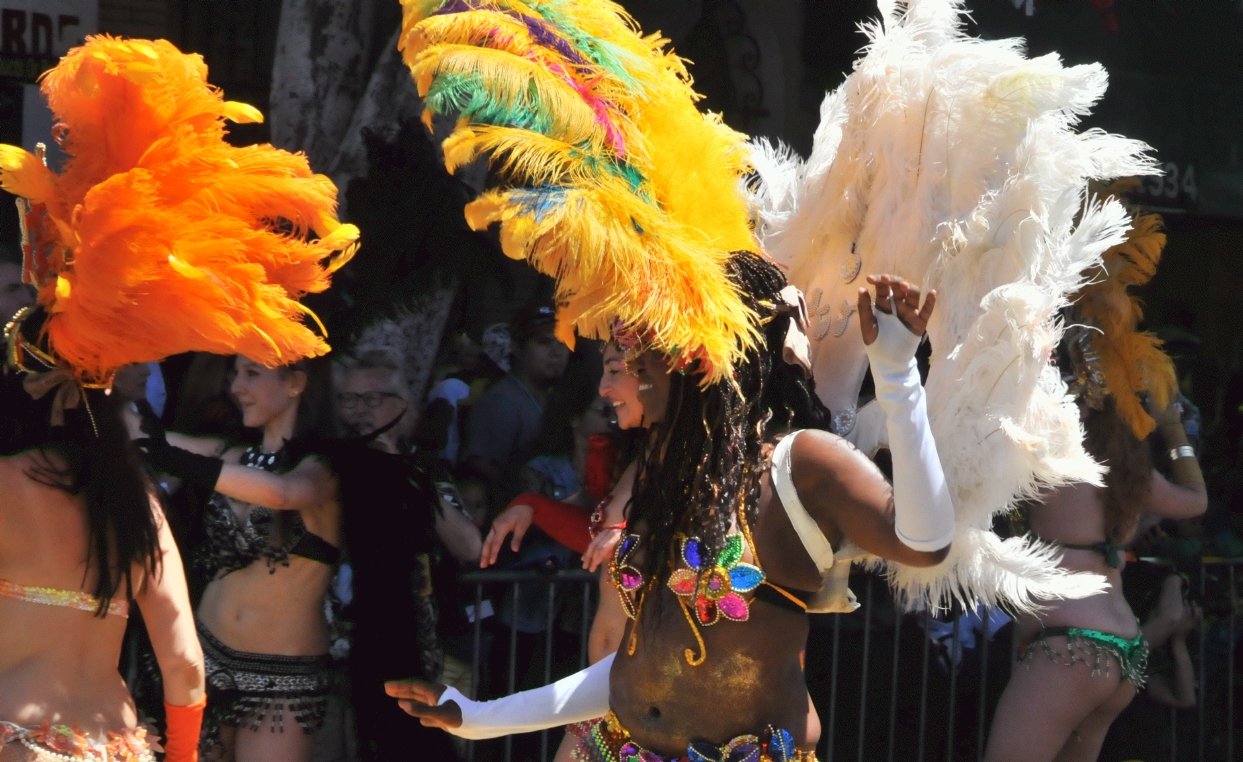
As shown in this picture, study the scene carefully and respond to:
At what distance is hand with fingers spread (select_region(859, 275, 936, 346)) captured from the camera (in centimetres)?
244

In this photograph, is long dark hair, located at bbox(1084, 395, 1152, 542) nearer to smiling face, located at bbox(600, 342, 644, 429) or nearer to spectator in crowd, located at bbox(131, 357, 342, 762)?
smiling face, located at bbox(600, 342, 644, 429)

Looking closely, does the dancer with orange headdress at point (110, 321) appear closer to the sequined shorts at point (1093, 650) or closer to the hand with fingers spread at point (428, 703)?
the hand with fingers spread at point (428, 703)

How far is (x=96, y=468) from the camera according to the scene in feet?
10.3

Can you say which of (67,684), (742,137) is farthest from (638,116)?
(67,684)

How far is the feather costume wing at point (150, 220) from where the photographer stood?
2850 mm

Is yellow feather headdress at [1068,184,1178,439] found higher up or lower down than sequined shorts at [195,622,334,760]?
higher up

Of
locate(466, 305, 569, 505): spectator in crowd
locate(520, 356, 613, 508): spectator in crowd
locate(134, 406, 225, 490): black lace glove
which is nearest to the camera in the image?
locate(134, 406, 225, 490): black lace glove

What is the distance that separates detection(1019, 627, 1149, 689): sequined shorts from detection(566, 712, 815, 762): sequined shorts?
2.15 metres

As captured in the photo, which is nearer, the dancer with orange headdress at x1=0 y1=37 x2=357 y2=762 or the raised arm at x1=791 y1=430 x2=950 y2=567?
the raised arm at x1=791 y1=430 x2=950 y2=567

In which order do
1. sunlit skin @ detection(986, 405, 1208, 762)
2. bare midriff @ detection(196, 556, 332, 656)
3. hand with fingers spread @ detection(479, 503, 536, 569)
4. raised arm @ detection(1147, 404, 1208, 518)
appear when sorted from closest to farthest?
→ hand with fingers spread @ detection(479, 503, 536, 569) < bare midriff @ detection(196, 556, 332, 656) < sunlit skin @ detection(986, 405, 1208, 762) < raised arm @ detection(1147, 404, 1208, 518)

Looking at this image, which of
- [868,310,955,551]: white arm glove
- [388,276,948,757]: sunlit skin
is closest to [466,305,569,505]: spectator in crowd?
[388,276,948,757]: sunlit skin

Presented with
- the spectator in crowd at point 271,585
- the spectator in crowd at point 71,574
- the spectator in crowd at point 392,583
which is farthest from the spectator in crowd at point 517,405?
the spectator in crowd at point 71,574

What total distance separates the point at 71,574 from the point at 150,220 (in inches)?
34.1

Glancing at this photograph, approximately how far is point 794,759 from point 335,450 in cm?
224
